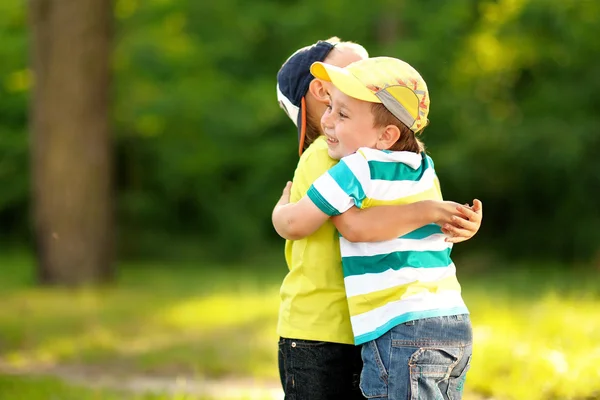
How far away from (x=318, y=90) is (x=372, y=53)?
14171mm

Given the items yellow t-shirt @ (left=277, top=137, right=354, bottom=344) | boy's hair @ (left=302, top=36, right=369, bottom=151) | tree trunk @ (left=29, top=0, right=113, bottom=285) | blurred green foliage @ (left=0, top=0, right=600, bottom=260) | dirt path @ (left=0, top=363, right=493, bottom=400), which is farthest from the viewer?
blurred green foliage @ (left=0, top=0, right=600, bottom=260)

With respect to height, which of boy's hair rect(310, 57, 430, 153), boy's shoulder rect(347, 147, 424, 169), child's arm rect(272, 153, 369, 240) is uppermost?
boy's hair rect(310, 57, 430, 153)

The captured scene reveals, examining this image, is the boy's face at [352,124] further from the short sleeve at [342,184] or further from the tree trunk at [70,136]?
the tree trunk at [70,136]

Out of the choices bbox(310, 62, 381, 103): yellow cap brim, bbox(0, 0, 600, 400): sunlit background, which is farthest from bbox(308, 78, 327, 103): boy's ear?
bbox(0, 0, 600, 400): sunlit background

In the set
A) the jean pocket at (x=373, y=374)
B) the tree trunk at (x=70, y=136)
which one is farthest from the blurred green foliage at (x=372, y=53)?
the jean pocket at (x=373, y=374)

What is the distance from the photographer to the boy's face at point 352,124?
110 inches

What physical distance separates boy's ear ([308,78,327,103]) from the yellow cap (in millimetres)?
200

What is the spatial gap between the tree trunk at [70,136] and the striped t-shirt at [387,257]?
885cm

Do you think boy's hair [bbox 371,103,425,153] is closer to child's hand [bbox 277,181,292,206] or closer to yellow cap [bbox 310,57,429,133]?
yellow cap [bbox 310,57,429,133]

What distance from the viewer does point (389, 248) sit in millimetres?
2777

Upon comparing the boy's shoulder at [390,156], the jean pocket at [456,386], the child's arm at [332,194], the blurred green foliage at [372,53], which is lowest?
the jean pocket at [456,386]

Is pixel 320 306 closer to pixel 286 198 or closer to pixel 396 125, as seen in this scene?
pixel 286 198

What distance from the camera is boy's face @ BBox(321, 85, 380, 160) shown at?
2.80 m

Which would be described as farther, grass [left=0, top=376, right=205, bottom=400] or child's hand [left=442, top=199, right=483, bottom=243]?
grass [left=0, top=376, right=205, bottom=400]
